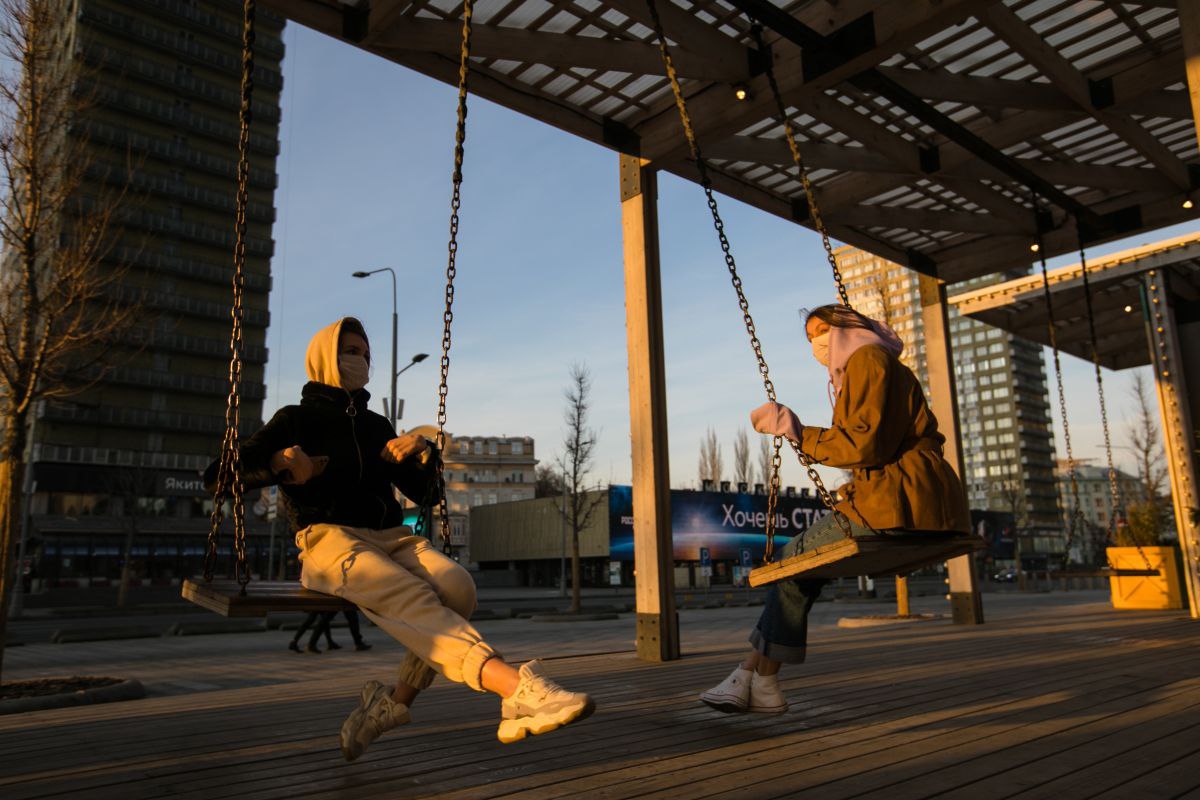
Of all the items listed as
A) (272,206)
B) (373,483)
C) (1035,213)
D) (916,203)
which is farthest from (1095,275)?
(272,206)

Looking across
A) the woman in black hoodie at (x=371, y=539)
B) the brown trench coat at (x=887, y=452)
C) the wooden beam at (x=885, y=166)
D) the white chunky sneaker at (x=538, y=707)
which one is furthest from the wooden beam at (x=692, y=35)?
the white chunky sneaker at (x=538, y=707)

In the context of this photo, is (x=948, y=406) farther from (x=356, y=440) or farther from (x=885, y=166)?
(x=356, y=440)

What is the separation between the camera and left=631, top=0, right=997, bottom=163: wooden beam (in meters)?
6.36

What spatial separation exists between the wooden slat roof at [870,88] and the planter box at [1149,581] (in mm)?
6509

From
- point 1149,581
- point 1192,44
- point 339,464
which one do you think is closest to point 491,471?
point 1149,581

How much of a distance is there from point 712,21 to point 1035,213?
6.88 m

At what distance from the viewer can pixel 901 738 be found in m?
3.76

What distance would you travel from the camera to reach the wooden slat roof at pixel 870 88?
6.93m

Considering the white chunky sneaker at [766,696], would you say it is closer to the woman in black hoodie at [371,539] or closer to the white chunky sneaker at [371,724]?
the woman in black hoodie at [371,539]

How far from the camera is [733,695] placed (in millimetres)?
4273

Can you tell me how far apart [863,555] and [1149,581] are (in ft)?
46.4

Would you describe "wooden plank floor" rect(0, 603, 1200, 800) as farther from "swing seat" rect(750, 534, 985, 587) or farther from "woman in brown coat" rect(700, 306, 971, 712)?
"swing seat" rect(750, 534, 985, 587)

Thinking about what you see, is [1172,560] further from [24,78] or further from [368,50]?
[24,78]

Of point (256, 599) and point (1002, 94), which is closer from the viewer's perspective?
Answer: point (256, 599)
